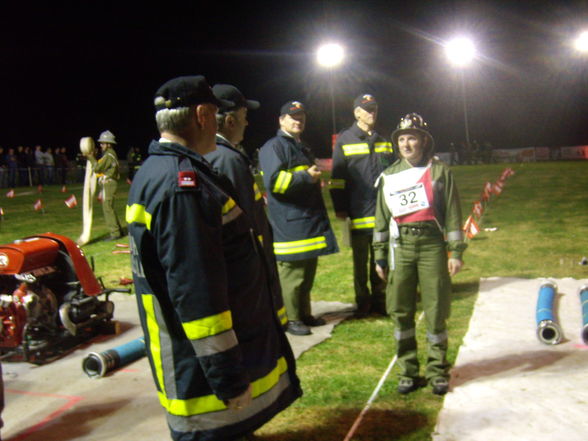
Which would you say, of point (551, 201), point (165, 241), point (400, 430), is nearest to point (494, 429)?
point (400, 430)

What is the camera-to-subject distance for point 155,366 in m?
2.41

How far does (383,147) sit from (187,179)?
4.13 metres

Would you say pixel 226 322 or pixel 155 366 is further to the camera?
pixel 155 366

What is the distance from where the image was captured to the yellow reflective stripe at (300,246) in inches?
213

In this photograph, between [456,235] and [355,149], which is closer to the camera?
[456,235]

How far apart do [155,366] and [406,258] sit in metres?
2.25

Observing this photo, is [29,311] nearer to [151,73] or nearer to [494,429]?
[494,429]

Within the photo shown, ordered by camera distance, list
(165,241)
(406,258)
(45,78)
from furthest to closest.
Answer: (45,78) → (406,258) → (165,241)

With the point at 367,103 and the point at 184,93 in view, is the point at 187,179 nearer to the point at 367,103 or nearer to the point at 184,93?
the point at 184,93

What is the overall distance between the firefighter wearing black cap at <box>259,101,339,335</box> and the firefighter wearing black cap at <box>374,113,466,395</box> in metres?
1.24

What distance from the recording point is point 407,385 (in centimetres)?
403

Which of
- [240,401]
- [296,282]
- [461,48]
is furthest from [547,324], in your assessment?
[461,48]

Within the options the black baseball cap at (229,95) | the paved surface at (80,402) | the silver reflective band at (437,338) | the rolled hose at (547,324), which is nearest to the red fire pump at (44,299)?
the paved surface at (80,402)

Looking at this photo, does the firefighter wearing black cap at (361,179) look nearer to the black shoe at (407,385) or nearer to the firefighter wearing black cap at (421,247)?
the firefighter wearing black cap at (421,247)
